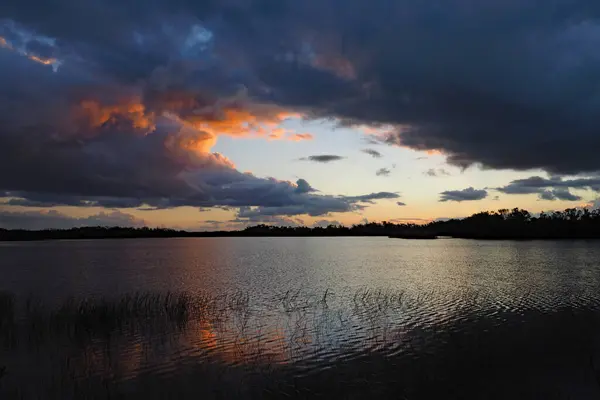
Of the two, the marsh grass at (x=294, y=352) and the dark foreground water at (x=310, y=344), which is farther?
the dark foreground water at (x=310, y=344)

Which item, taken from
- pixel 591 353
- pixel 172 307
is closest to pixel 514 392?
pixel 591 353

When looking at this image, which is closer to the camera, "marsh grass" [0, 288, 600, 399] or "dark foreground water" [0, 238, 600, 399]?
"marsh grass" [0, 288, 600, 399]

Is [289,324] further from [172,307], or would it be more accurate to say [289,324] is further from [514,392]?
[514,392]

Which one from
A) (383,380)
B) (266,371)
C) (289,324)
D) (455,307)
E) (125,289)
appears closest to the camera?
(383,380)

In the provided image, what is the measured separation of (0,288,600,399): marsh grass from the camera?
12117 millimetres

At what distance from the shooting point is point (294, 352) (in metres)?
15.7

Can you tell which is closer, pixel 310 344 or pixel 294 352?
pixel 294 352

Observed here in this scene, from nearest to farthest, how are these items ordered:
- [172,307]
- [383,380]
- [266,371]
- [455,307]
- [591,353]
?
[383,380] → [266,371] → [591,353] → [172,307] → [455,307]

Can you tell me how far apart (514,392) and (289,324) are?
10.5 metres

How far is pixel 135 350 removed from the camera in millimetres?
16172

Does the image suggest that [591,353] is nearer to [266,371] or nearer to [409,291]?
[266,371]

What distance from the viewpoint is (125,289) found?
106ft

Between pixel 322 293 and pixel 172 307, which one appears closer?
pixel 172 307

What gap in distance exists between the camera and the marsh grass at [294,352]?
39.8ft
